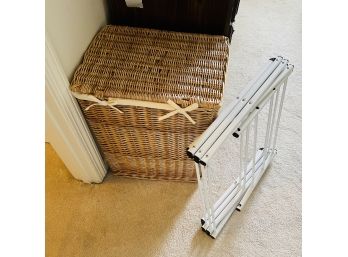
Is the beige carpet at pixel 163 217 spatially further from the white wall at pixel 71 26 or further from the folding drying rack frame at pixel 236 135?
the white wall at pixel 71 26

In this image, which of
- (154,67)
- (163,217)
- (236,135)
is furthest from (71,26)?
(163,217)

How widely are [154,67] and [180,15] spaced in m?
0.22

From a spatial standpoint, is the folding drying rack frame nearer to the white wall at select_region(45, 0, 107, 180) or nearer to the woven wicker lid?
the woven wicker lid

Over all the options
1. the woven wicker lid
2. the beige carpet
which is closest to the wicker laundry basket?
the woven wicker lid

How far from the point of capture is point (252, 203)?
1.17m

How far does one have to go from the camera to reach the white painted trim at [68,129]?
787 millimetres


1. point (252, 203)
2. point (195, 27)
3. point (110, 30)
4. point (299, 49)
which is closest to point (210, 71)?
point (195, 27)

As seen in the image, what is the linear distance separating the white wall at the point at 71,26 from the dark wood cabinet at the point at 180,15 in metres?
0.08

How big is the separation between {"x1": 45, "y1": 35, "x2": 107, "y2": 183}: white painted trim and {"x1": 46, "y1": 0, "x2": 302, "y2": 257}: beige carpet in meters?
0.11

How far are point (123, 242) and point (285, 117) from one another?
2.80ft
